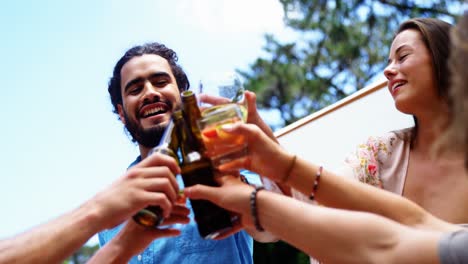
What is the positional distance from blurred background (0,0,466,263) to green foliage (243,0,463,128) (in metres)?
0.02

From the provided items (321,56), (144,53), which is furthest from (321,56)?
(144,53)

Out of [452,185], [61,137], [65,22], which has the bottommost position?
[61,137]

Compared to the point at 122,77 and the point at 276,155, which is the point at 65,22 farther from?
the point at 276,155

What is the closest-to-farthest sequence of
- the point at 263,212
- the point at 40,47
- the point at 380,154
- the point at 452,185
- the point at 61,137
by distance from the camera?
1. the point at 263,212
2. the point at 452,185
3. the point at 380,154
4. the point at 61,137
5. the point at 40,47

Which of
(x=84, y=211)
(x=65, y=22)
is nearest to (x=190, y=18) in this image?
(x=65, y=22)

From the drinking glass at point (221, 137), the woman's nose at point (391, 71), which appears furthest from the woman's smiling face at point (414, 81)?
the drinking glass at point (221, 137)

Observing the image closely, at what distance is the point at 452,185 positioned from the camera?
142 centimetres

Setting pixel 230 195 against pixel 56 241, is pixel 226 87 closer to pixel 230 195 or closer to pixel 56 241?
pixel 230 195

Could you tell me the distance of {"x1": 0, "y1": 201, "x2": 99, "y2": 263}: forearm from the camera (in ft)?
3.29

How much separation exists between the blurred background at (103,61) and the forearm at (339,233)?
556 centimetres

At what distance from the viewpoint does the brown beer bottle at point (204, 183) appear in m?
0.96

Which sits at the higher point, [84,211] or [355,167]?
[84,211]

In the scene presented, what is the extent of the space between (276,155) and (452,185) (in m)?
0.67

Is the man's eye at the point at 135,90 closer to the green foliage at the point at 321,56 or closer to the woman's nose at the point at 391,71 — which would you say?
the woman's nose at the point at 391,71
